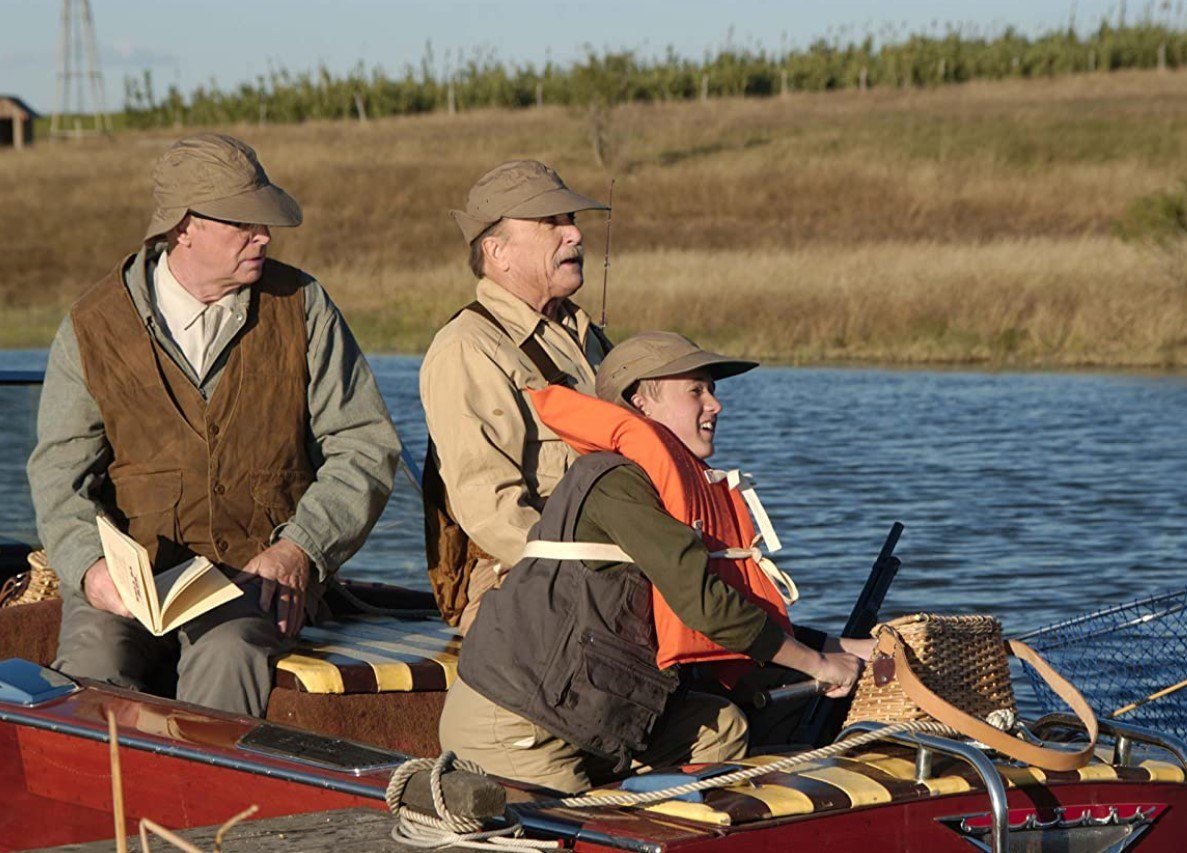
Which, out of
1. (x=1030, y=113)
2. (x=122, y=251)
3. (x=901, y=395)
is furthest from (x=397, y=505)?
(x=1030, y=113)

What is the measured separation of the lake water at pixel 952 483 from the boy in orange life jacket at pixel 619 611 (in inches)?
72.8

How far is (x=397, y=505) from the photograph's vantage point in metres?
5.75

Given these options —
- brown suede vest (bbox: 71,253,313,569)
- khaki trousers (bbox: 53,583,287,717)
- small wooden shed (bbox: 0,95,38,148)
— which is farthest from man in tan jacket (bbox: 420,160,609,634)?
small wooden shed (bbox: 0,95,38,148)

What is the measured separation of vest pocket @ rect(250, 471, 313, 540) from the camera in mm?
4562

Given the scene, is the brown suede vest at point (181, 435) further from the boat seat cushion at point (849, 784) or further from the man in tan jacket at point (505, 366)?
the boat seat cushion at point (849, 784)

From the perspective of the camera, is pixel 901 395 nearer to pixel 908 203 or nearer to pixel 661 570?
pixel 661 570

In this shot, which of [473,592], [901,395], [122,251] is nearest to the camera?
[473,592]

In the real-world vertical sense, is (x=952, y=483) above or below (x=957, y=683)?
below

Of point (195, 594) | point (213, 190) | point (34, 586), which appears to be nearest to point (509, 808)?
point (195, 594)

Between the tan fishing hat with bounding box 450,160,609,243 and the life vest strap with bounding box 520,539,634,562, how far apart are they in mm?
1154

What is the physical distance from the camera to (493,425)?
4.48 meters

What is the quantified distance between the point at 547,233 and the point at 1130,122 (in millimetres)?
39417

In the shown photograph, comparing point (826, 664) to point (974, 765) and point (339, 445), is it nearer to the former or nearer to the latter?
point (974, 765)

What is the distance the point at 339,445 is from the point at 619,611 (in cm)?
123
